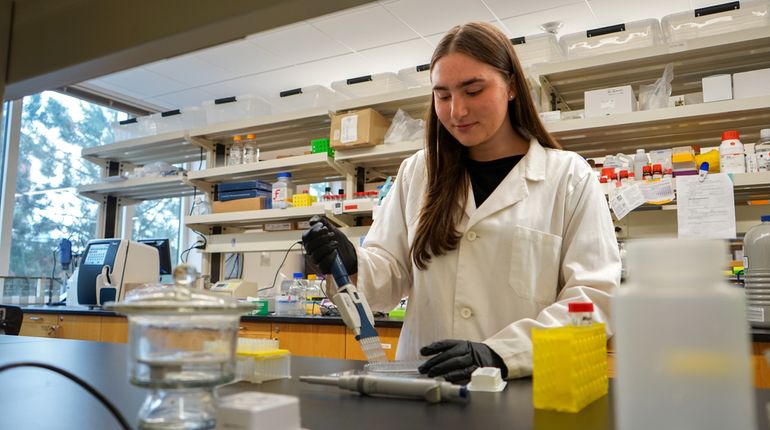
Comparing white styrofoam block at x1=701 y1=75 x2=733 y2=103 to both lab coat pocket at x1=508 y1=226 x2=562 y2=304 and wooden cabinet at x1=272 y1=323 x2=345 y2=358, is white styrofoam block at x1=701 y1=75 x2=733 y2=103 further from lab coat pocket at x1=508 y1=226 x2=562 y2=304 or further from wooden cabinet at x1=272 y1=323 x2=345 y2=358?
wooden cabinet at x1=272 y1=323 x2=345 y2=358

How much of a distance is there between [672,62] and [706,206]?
764 mm

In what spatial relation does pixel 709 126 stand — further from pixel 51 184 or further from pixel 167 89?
pixel 51 184

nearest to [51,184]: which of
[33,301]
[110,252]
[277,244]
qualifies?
[33,301]

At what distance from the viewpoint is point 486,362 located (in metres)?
0.94

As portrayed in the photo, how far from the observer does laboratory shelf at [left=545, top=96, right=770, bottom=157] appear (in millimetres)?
2518

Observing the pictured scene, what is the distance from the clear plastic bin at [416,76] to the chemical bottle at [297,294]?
1.36m

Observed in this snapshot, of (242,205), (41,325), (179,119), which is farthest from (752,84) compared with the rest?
(41,325)

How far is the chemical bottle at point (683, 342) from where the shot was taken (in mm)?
291

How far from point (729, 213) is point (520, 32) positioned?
214 centimetres

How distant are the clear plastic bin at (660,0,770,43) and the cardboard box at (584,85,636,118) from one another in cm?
33

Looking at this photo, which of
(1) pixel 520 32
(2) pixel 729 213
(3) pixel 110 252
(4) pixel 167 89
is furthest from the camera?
(4) pixel 167 89

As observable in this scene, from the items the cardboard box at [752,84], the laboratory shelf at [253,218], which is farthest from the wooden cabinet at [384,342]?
the cardboard box at [752,84]

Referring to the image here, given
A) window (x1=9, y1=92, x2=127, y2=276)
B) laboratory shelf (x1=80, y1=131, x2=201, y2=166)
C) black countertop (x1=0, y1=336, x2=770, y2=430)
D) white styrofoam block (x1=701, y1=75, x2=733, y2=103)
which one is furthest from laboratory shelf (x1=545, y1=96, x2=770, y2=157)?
window (x1=9, y1=92, x2=127, y2=276)

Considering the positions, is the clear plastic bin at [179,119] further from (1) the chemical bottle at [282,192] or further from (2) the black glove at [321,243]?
(2) the black glove at [321,243]
